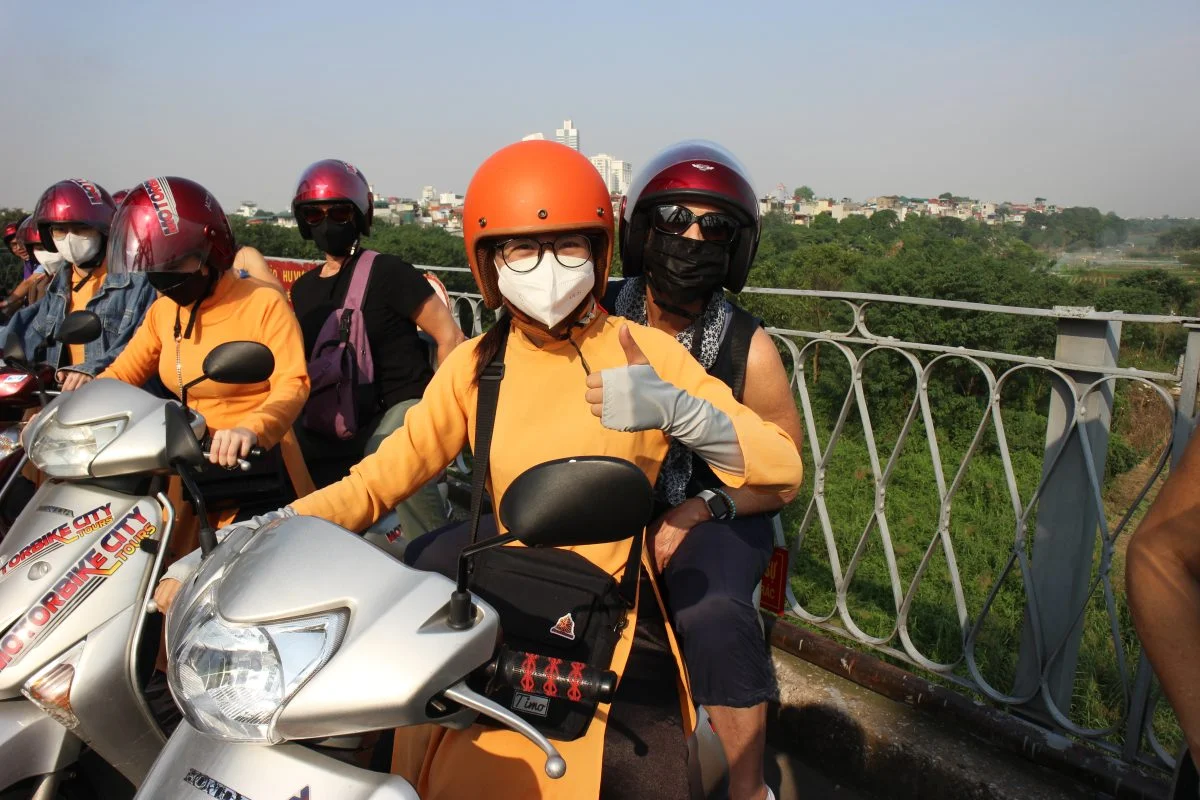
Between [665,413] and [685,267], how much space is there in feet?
3.25

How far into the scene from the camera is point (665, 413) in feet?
5.45

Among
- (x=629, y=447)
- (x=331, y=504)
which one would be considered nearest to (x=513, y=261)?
(x=629, y=447)

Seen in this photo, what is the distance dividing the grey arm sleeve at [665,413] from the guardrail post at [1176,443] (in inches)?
52.4

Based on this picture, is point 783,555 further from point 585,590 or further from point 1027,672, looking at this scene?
point 585,590

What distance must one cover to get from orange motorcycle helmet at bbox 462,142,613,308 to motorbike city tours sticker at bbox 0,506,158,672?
1173mm

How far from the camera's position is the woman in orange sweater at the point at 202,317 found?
8.76ft

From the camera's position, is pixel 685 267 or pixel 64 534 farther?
pixel 685 267

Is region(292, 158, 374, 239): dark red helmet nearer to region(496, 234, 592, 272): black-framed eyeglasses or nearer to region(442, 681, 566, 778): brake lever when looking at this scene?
region(496, 234, 592, 272): black-framed eyeglasses

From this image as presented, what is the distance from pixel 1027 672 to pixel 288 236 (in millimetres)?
10588

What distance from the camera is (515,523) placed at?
4.08 feet

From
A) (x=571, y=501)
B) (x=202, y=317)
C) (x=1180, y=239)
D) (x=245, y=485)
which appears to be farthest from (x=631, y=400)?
(x=1180, y=239)

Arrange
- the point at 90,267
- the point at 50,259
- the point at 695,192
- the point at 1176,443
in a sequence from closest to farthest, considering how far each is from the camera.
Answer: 1. the point at 1176,443
2. the point at 695,192
3. the point at 90,267
4. the point at 50,259

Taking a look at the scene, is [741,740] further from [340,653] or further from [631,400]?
[340,653]

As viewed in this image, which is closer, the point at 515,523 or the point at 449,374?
the point at 515,523
